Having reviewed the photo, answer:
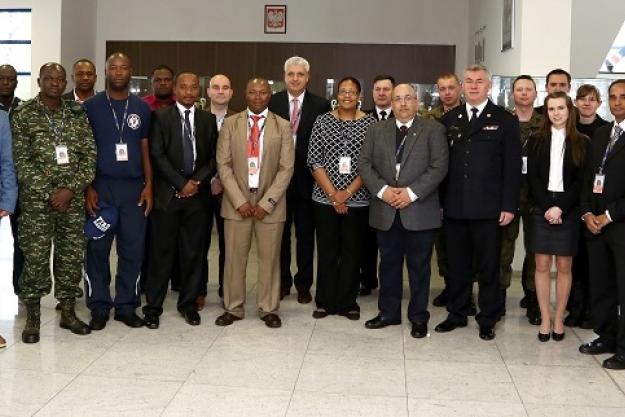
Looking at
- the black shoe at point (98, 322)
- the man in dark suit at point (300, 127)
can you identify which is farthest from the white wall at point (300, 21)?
the black shoe at point (98, 322)

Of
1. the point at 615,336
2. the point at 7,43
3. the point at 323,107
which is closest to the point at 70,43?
the point at 7,43

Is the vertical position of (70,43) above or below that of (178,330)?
above

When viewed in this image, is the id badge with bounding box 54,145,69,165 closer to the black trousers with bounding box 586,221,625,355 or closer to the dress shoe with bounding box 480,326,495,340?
the dress shoe with bounding box 480,326,495,340

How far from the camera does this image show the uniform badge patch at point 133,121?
4.89 metres

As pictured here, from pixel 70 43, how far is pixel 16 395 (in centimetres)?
882

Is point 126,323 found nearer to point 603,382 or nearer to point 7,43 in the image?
point 603,382

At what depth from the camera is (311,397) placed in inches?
149

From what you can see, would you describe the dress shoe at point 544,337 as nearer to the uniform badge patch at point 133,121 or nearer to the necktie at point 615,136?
the necktie at point 615,136

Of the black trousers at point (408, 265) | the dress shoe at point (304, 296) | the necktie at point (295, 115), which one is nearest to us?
the black trousers at point (408, 265)

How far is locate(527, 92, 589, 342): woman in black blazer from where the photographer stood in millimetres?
4766

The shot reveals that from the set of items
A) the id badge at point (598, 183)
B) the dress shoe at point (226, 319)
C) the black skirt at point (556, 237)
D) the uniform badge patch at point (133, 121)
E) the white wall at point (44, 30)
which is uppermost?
the white wall at point (44, 30)

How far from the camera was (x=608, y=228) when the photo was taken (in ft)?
14.6

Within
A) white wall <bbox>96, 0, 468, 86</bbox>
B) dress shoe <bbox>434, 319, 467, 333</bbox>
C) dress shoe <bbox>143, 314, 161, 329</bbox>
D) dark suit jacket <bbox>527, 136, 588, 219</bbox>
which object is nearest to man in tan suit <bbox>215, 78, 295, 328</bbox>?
dress shoe <bbox>143, 314, 161, 329</bbox>

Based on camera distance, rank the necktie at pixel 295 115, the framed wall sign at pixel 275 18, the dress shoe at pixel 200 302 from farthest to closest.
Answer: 1. the framed wall sign at pixel 275 18
2. the necktie at pixel 295 115
3. the dress shoe at pixel 200 302
